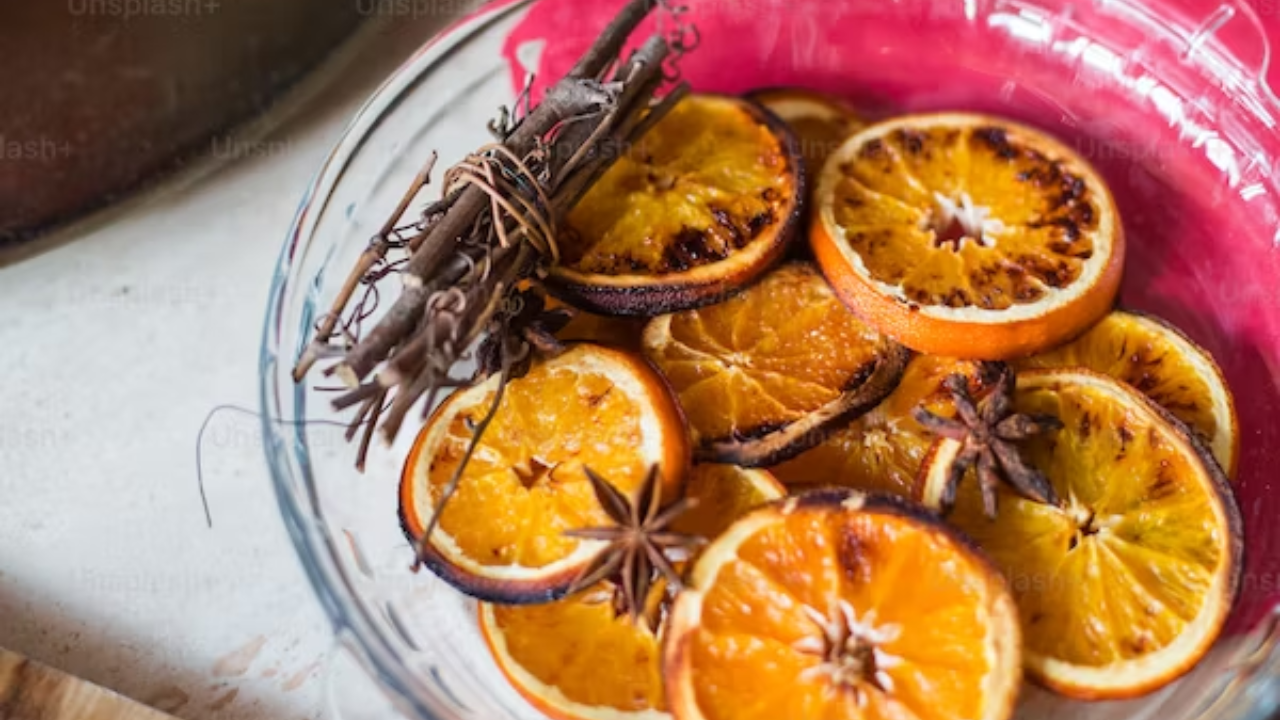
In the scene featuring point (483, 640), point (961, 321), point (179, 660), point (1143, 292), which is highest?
point (961, 321)

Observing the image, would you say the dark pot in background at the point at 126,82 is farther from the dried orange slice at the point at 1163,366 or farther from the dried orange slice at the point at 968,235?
the dried orange slice at the point at 1163,366

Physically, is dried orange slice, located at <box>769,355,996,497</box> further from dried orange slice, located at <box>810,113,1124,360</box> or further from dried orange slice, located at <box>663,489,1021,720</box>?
dried orange slice, located at <box>663,489,1021,720</box>

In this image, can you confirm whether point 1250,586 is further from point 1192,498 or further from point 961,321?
point 961,321

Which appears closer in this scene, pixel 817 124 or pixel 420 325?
pixel 420 325

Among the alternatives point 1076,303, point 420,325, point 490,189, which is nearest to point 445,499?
point 420,325

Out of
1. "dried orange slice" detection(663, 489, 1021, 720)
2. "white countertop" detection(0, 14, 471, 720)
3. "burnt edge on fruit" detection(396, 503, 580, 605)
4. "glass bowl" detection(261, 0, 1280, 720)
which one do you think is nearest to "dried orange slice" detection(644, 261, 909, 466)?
"dried orange slice" detection(663, 489, 1021, 720)
